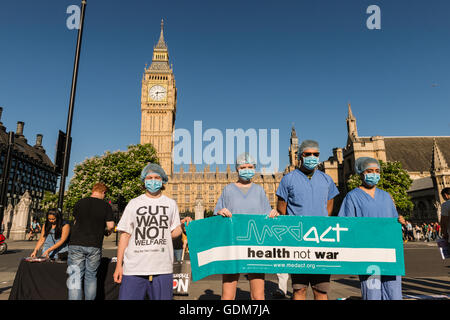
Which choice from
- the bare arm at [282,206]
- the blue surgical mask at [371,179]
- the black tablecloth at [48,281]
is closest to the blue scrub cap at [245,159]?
the bare arm at [282,206]

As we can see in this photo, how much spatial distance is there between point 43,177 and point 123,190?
204 feet

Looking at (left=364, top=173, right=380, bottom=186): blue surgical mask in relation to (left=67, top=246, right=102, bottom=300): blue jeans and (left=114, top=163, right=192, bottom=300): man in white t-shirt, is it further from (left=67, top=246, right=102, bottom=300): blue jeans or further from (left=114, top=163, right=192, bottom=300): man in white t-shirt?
(left=67, top=246, right=102, bottom=300): blue jeans

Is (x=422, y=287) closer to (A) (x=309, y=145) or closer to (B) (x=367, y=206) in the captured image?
(B) (x=367, y=206)

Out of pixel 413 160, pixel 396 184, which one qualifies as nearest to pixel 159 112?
pixel 396 184

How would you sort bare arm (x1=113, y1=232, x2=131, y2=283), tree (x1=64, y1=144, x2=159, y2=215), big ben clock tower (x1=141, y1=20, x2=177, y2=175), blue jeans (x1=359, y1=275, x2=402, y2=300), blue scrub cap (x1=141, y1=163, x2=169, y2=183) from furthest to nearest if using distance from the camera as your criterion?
big ben clock tower (x1=141, y1=20, x2=177, y2=175), tree (x1=64, y1=144, x2=159, y2=215), blue scrub cap (x1=141, y1=163, x2=169, y2=183), blue jeans (x1=359, y1=275, x2=402, y2=300), bare arm (x1=113, y1=232, x2=131, y2=283)

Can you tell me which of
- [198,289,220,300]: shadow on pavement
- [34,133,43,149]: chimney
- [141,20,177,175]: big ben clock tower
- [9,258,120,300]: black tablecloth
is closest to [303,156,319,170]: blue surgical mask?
[198,289,220,300]: shadow on pavement

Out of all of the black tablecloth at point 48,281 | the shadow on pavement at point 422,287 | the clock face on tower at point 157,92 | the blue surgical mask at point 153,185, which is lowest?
the shadow on pavement at point 422,287

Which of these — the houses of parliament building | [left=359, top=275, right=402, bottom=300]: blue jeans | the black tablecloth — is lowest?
the black tablecloth

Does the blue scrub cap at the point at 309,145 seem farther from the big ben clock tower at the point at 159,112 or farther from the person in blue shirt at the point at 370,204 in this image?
the big ben clock tower at the point at 159,112

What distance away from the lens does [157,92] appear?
7325 cm

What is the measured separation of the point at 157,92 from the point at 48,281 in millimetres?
73812

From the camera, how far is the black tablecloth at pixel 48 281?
13.8 ft

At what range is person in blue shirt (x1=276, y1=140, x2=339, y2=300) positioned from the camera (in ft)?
10.6

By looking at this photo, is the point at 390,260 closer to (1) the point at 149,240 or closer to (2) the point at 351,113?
(1) the point at 149,240
